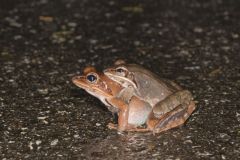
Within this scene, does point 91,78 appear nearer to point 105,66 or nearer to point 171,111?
point 171,111

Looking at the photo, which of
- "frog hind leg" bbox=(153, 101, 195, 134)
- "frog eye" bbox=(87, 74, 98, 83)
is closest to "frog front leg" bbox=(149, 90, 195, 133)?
"frog hind leg" bbox=(153, 101, 195, 134)

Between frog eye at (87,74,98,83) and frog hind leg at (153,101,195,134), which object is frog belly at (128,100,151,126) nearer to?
frog hind leg at (153,101,195,134)

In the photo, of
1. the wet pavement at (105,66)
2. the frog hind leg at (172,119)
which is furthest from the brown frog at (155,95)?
the wet pavement at (105,66)

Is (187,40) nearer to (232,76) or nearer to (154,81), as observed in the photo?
(232,76)

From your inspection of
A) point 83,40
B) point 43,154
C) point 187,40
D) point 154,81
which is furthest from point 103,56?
point 43,154

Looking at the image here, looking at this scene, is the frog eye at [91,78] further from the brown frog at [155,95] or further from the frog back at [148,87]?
the frog back at [148,87]

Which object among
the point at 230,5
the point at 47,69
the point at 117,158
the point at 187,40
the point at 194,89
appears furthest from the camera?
the point at 230,5
